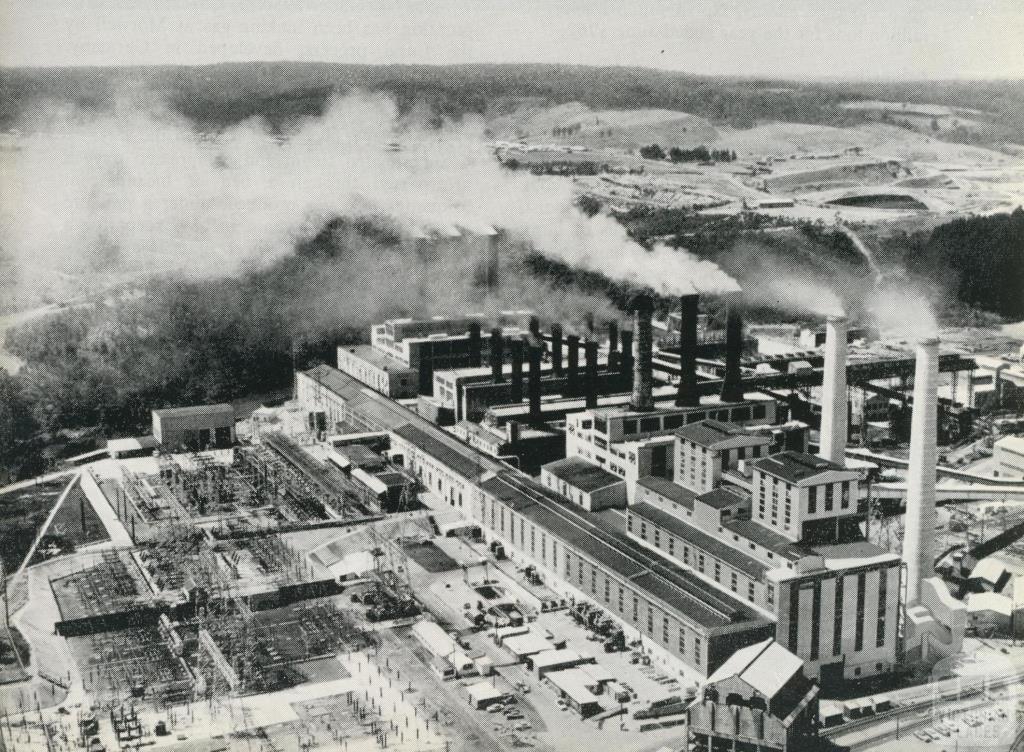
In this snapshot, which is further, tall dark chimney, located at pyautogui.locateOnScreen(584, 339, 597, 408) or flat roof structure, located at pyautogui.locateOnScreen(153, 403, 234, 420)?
flat roof structure, located at pyautogui.locateOnScreen(153, 403, 234, 420)

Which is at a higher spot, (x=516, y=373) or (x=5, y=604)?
(x=516, y=373)

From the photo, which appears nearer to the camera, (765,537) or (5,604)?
(765,537)

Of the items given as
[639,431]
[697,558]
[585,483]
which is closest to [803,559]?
[697,558]

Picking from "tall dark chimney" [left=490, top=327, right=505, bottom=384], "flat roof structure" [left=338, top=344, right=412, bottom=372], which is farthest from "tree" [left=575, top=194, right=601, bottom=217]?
"tall dark chimney" [left=490, top=327, right=505, bottom=384]

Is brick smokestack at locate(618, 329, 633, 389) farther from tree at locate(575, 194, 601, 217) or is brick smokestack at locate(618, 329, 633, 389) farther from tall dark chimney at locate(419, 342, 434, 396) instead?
tree at locate(575, 194, 601, 217)

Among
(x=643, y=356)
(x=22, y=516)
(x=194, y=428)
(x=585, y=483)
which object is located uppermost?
(x=643, y=356)

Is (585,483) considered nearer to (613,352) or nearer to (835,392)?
(835,392)

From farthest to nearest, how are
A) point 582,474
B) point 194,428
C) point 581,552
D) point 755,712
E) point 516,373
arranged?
point 194,428 → point 516,373 → point 582,474 → point 581,552 → point 755,712
